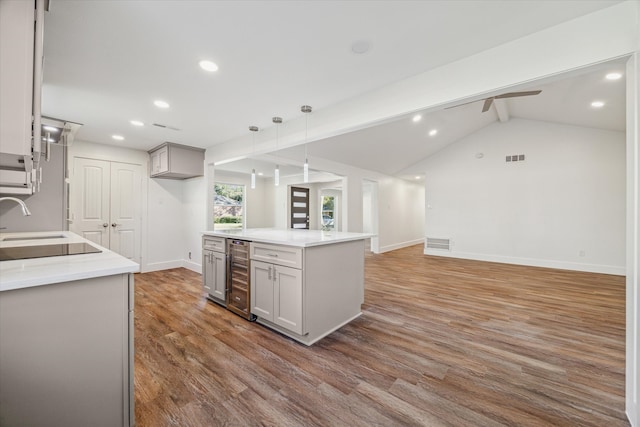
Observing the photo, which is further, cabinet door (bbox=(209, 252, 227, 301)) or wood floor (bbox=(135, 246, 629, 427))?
cabinet door (bbox=(209, 252, 227, 301))

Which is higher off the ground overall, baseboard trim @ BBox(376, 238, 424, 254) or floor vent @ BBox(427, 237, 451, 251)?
floor vent @ BBox(427, 237, 451, 251)

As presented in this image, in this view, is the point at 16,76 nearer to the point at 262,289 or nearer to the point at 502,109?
the point at 262,289

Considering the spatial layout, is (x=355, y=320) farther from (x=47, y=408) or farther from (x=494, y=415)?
(x=47, y=408)

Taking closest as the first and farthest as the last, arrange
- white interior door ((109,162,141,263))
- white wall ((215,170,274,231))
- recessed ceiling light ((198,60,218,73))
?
1. recessed ceiling light ((198,60,218,73))
2. white interior door ((109,162,141,263))
3. white wall ((215,170,274,231))

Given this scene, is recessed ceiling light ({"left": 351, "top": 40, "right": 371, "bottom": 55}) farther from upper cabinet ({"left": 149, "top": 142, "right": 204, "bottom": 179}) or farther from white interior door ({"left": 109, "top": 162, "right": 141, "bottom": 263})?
white interior door ({"left": 109, "top": 162, "right": 141, "bottom": 263})

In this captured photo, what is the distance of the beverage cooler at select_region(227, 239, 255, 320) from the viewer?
2824mm

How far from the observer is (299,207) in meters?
8.27

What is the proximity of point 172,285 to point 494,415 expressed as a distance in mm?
4263

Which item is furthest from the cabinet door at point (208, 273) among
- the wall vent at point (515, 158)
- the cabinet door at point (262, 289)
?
the wall vent at point (515, 158)

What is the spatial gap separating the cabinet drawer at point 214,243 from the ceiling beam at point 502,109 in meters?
5.00

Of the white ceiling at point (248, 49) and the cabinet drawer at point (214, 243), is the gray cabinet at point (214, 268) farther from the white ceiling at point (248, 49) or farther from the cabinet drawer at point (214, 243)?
the white ceiling at point (248, 49)

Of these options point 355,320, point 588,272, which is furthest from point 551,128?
point 355,320

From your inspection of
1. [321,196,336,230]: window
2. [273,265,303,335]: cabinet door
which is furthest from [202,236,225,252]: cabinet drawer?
[321,196,336,230]: window

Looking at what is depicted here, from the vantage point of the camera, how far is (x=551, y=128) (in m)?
5.43
